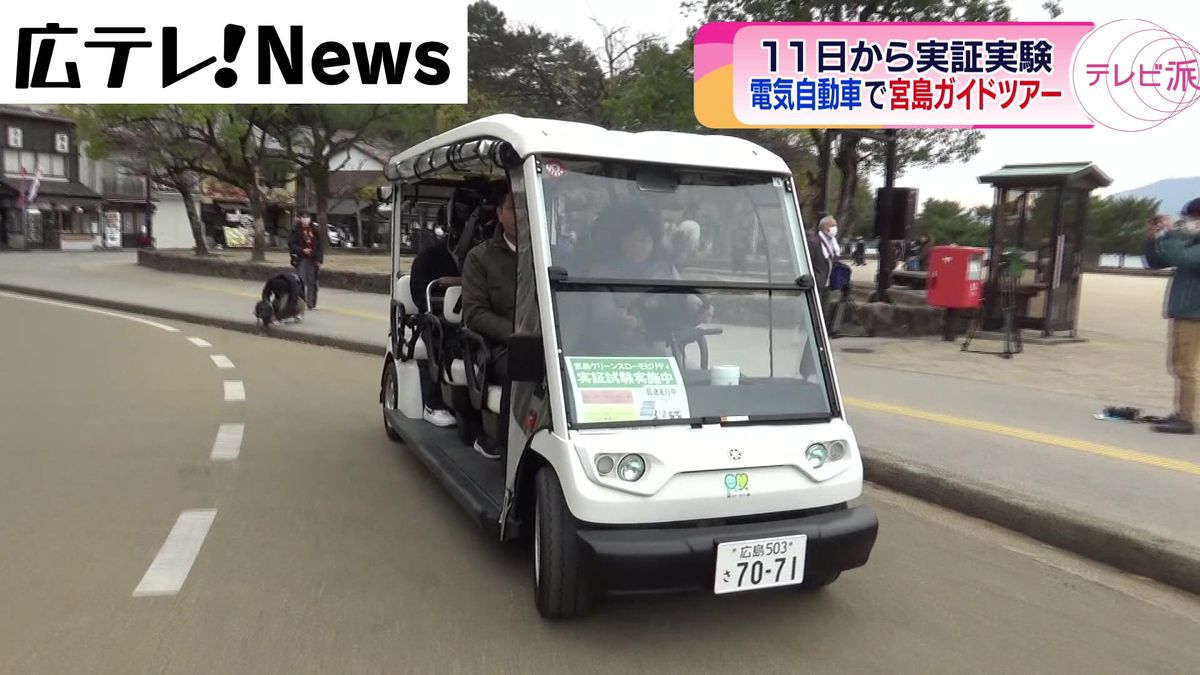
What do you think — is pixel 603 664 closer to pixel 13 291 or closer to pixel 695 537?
pixel 695 537

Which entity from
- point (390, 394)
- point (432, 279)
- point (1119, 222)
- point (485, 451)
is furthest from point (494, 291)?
point (1119, 222)

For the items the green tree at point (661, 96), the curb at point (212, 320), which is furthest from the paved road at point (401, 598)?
the green tree at point (661, 96)

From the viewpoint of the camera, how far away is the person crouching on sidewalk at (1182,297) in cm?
686

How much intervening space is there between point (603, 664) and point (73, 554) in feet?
9.37

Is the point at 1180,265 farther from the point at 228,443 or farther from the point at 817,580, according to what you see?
the point at 228,443

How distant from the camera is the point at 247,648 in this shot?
11.7 feet

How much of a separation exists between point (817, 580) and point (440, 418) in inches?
122

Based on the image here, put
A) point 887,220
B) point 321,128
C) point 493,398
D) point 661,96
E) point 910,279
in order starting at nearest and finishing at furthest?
point 493,398 < point 887,220 < point 661,96 < point 910,279 < point 321,128

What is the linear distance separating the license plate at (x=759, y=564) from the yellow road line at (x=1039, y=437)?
3.92 m

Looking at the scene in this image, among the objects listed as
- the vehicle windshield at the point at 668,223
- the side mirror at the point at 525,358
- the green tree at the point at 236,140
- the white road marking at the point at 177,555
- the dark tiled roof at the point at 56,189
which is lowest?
the white road marking at the point at 177,555

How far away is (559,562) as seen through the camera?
3674 millimetres

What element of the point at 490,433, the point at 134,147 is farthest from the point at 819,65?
the point at 134,147

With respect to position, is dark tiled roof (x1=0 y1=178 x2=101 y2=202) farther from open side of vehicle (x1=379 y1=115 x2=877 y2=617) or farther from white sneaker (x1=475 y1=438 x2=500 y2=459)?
open side of vehicle (x1=379 y1=115 x2=877 y2=617)

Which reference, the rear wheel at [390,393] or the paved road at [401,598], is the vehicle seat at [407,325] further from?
the paved road at [401,598]
